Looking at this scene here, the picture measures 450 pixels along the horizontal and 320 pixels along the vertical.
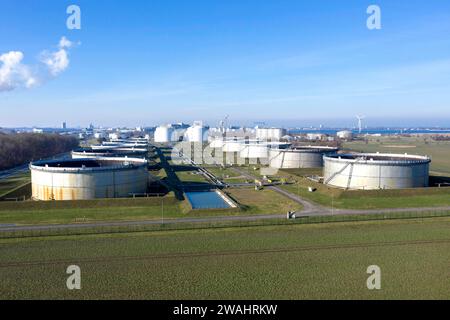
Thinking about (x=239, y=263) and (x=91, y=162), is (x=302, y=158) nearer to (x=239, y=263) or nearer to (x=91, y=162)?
(x=91, y=162)

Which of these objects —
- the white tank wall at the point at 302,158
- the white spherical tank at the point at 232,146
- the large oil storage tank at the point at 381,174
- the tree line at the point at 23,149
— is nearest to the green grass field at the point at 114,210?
the large oil storage tank at the point at 381,174

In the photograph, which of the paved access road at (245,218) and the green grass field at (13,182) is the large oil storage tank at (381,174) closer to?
the paved access road at (245,218)

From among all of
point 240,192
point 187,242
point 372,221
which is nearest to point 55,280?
point 187,242

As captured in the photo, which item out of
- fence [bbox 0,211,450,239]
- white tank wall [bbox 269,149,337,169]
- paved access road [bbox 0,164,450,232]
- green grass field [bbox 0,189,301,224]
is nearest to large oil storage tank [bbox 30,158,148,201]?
green grass field [bbox 0,189,301,224]

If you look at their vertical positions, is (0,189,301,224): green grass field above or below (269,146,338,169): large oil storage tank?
below

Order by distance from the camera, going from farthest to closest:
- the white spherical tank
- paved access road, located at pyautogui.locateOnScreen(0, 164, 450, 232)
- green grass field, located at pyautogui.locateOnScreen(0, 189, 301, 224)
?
the white spherical tank → green grass field, located at pyautogui.locateOnScreen(0, 189, 301, 224) → paved access road, located at pyautogui.locateOnScreen(0, 164, 450, 232)

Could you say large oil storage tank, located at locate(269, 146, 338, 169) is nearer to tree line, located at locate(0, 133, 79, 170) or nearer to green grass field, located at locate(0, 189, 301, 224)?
green grass field, located at locate(0, 189, 301, 224)

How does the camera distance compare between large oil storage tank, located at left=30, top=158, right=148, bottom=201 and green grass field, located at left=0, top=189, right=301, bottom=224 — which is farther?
large oil storage tank, located at left=30, top=158, right=148, bottom=201
